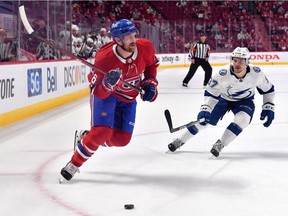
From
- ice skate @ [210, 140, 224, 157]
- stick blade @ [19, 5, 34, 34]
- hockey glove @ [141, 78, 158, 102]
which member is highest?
stick blade @ [19, 5, 34, 34]

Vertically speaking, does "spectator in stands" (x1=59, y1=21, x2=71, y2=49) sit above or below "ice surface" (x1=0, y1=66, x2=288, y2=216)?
above

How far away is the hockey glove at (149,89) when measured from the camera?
12.0 feet

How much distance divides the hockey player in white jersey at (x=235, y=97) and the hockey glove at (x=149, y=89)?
2.22 ft

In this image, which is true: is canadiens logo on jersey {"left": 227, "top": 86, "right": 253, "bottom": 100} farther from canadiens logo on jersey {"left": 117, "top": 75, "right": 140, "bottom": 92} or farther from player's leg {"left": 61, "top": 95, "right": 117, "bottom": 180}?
player's leg {"left": 61, "top": 95, "right": 117, "bottom": 180}

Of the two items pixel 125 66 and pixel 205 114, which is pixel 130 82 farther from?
pixel 205 114

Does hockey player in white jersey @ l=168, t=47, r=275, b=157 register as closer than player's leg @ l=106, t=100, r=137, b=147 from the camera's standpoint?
No

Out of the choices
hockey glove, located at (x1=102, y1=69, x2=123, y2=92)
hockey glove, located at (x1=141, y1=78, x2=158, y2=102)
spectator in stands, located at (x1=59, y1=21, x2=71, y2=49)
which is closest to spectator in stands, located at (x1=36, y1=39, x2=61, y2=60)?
spectator in stands, located at (x1=59, y1=21, x2=71, y2=49)

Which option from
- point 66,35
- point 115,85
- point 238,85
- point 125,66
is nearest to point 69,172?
point 115,85

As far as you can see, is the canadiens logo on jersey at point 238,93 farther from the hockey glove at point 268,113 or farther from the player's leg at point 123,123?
the player's leg at point 123,123

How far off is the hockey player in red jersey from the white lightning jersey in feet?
2.34

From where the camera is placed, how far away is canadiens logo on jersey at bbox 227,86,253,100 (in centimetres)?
436

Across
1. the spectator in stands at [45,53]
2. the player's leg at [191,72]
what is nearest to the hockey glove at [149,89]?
the spectator in stands at [45,53]

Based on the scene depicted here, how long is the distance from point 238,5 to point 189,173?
21554mm

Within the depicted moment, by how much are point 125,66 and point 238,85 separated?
3.65 feet
